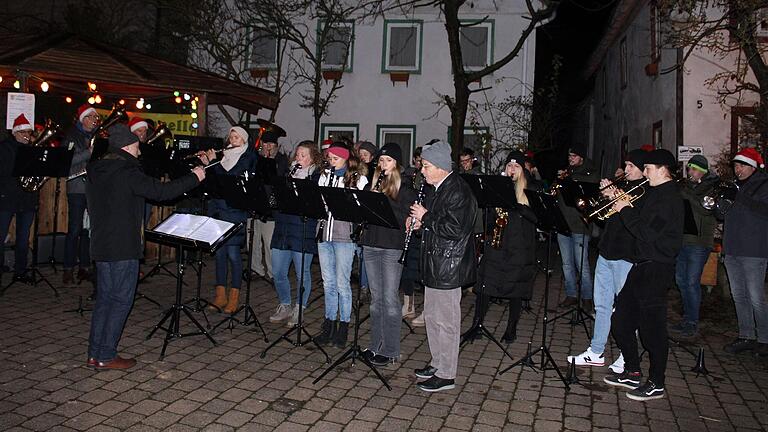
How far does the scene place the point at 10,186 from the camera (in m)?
9.56

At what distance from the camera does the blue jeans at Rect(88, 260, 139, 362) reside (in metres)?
6.24

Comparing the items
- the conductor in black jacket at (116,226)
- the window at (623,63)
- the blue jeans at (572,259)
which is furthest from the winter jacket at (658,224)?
the window at (623,63)

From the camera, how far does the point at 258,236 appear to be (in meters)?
11.8

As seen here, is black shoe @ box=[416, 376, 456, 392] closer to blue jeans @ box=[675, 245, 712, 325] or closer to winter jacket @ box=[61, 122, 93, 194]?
blue jeans @ box=[675, 245, 712, 325]

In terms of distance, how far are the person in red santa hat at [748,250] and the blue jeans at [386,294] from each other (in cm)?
406

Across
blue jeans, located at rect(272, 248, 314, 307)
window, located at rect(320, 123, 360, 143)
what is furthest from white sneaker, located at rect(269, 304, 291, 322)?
window, located at rect(320, 123, 360, 143)

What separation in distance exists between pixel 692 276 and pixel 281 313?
5.21 metres

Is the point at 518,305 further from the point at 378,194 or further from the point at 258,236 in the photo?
the point at 258,236

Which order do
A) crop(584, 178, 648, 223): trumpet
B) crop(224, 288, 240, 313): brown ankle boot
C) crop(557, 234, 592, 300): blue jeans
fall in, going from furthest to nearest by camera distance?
crop(557, 234, 592, 300): blue jeans < crop(224, 288, 240, 313): brown ankle boot < crop(584, 178, 648, 223): trumpet

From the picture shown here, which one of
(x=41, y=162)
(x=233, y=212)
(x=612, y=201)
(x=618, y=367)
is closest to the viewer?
(x=612, y=201)

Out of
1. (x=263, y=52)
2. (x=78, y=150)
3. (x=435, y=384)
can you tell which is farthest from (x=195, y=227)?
(x=263, y=52)

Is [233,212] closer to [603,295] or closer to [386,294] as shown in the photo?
[386,294]

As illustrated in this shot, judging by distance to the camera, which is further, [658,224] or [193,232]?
[193,232]

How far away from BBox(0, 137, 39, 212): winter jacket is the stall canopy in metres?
1.21
